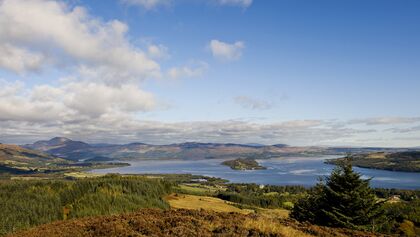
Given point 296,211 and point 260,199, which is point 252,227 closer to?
point 296,211

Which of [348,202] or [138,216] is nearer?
[138,216]

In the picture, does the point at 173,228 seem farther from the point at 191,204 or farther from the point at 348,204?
the point at 191,204

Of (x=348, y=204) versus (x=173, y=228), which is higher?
(x=173, y=228)

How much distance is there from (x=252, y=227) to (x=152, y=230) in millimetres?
4443

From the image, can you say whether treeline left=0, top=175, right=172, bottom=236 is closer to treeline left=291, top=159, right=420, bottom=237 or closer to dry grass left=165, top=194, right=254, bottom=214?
dry grass left=165, top=194, right=254, bottom=214

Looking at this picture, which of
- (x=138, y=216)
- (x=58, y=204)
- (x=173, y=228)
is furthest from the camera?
(x=58, y=204)

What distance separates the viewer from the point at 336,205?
129 ft

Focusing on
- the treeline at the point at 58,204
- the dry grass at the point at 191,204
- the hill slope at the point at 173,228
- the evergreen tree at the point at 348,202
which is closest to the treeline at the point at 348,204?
the evergreen tree at the point at 348,202

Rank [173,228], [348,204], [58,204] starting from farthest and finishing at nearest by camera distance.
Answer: [348,204]
[58,204]
[173,228]

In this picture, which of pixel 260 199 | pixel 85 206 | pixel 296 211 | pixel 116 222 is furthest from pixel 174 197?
pixel 260 199

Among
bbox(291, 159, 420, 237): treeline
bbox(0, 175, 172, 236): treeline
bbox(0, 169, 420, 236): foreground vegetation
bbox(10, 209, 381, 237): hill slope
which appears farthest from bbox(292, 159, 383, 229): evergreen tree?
bbox(10, 209, 381, 237): hill slope

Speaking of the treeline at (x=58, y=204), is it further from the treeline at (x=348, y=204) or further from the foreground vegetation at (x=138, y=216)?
the treeline at (x=348, y=204)

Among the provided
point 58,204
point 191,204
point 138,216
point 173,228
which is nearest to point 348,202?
point 138,216

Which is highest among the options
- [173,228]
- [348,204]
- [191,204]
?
[173,228]
